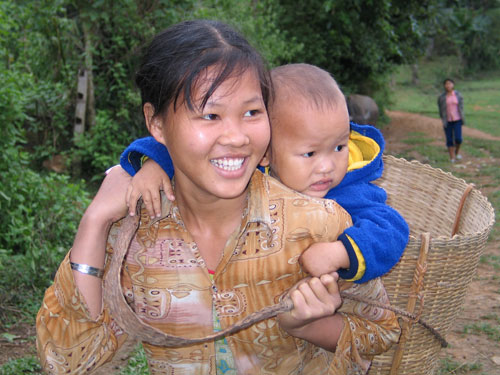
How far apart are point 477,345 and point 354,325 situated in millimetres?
2947

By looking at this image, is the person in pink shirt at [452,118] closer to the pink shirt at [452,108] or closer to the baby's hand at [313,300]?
the pink shirt at [452,108]

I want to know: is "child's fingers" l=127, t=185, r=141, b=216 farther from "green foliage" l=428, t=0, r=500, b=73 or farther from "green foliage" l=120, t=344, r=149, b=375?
"green foliage" l=428, t=0, r=500, b=73

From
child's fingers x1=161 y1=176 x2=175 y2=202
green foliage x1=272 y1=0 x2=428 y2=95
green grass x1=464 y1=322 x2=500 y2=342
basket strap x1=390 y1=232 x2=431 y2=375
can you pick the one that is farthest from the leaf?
green foliage x1=272 y1=0 x2=428 y2=95

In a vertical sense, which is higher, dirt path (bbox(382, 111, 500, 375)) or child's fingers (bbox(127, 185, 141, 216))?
child's fingers (bbox(127, 185, 141, 216))

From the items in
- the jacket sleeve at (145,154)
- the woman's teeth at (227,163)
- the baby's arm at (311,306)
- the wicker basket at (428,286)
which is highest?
the woman's teeth at (227,163)

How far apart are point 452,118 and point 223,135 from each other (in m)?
10.3

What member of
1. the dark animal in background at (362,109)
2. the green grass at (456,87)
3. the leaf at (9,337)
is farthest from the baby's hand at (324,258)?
the green grass at (456,87)

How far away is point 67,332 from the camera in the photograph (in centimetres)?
162

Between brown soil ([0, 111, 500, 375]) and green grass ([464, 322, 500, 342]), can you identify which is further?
green grass ([464, 322, 500, 342])

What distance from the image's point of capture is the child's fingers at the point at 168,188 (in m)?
1.73

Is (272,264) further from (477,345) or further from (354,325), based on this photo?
(477,345)

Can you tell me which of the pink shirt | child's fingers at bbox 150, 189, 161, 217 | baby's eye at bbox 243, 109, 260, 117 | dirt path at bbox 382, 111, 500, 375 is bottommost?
dirt path at bbox 382, 111, 500, 375

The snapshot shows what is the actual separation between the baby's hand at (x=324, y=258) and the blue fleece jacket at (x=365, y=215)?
24mm

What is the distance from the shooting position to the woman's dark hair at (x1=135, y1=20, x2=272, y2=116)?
1520 mm
